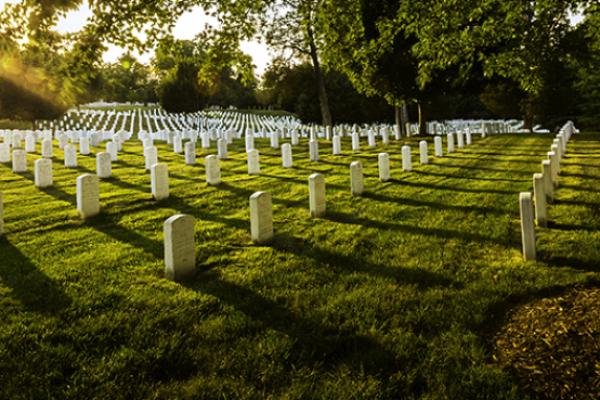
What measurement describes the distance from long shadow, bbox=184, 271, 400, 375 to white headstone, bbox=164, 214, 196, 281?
55 cm

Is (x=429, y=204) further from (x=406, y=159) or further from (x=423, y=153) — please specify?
(x=423, y=153)

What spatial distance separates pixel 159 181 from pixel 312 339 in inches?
275

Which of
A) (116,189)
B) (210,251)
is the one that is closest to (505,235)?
(210,251)

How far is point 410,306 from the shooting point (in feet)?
14.0

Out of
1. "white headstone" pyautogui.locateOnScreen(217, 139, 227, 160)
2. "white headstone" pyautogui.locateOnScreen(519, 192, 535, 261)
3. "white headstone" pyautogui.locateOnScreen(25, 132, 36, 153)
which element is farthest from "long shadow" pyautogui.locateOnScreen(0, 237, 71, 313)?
"white headstone" pyautogui.locateOnScreen(25, 132, 36, 153)

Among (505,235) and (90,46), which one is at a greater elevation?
(90,46)

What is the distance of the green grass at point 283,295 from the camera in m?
3.14

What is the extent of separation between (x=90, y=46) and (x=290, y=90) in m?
29.2

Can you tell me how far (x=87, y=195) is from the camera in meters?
8.04

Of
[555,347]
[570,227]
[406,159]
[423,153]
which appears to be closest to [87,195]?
[555,347]

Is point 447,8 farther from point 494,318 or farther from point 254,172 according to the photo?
point 254,172

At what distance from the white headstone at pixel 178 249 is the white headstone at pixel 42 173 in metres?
7.53

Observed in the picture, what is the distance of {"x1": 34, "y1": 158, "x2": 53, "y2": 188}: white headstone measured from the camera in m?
10.9

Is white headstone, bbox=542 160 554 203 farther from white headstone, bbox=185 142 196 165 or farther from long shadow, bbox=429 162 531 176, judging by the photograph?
white headstone, bbox=185 142 196 165
